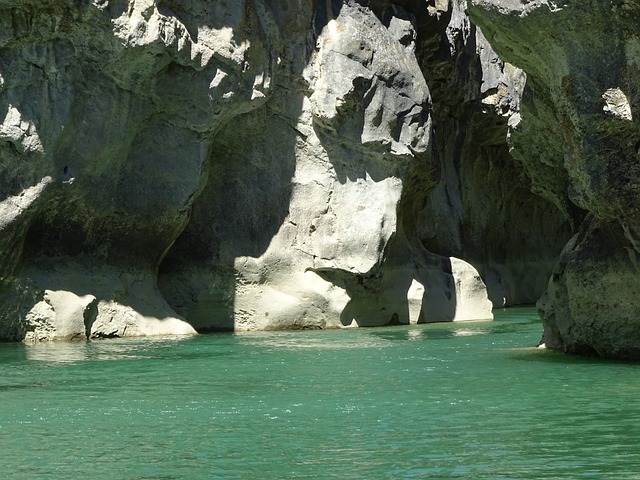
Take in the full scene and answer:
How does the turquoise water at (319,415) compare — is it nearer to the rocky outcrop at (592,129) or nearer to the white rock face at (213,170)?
the rocky outcrop at (592,129)

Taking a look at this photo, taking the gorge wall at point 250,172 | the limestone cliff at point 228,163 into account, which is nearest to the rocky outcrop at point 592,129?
the gorge wall at point 250,172

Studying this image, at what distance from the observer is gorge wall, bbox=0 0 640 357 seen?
11906mm

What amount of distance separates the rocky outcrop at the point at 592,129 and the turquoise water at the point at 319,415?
1.57 feet

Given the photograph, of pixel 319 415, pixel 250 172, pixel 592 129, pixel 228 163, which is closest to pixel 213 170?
pixel 228 163

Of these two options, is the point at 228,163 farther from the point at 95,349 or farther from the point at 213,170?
the point at 95,349

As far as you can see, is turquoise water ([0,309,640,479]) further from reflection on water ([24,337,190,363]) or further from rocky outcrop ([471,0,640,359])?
rocky outcrop ([471,0,640,359])

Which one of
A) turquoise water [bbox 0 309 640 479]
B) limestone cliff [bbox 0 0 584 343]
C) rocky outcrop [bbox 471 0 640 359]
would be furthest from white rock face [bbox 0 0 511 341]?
rocky outcrop [bbox 471 0 640 359]

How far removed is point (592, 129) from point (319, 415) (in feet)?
13.0

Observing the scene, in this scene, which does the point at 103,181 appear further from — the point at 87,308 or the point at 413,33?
the point at 413,33

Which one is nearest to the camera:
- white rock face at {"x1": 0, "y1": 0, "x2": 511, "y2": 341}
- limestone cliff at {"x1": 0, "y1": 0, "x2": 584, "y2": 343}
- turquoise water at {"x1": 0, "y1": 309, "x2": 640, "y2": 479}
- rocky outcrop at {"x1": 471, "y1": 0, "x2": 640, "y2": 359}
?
turquoise water at {"x1": 0, "y1": 309, "x2": 640, "y2": 479}

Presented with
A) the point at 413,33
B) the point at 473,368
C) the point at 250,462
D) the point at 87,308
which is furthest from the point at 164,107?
the point at 250,462

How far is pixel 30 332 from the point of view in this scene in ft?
48.2

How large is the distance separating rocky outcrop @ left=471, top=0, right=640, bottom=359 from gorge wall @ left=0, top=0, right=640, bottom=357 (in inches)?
1.2

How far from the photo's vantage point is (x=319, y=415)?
748 centimetres
